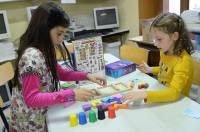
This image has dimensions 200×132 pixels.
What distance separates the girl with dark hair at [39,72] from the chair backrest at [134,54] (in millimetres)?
978

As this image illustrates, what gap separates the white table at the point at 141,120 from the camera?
1.01 meters

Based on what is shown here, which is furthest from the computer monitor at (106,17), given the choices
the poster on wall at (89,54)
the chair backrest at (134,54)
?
the poster on wall at (89,54)

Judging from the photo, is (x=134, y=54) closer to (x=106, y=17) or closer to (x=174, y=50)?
(x=174, y=50)

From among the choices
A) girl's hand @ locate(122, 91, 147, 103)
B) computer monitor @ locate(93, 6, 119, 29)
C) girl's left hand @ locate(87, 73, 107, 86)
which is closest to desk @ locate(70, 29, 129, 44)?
computer monitor @ locate(93, 6, 119, 29)

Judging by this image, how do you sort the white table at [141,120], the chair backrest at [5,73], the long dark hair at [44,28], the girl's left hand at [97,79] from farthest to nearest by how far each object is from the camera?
the chair backrest at [5,73] → the girl's left hand at [97,79] → the long dark hair at [44,28] → the white table at [141,120]

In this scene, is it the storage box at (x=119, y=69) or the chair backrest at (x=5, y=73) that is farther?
the chair backrest at (x=5, y=73)

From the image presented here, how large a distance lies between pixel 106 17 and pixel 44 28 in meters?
2.74

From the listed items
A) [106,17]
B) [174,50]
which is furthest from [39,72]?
[106,17]

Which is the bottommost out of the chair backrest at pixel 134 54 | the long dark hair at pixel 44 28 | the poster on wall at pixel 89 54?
the chair backrest at pixel 134 54

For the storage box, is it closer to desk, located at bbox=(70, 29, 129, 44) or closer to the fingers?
the fingers

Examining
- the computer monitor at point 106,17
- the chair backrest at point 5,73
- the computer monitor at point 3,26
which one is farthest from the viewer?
the computer monitor at point 106,17

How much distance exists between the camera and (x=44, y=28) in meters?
1.13

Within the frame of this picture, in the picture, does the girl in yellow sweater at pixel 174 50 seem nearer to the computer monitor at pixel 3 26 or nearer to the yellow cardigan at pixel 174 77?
the yellow cardigan at pixel 174 77

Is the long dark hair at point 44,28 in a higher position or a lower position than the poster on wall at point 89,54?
higher
